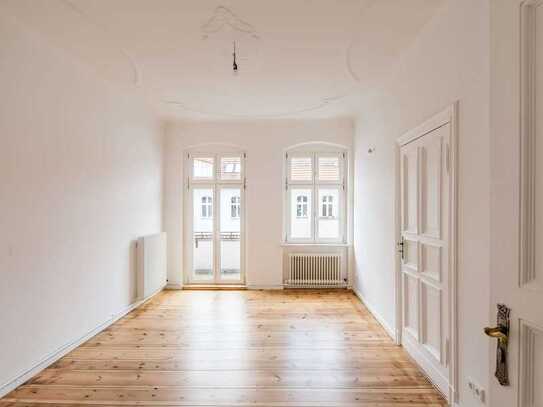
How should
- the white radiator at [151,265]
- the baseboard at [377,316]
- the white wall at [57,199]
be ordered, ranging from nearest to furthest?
1. the white wall at [57,199]
2. the baseboard at [377,316]
3. the white radiator at [151,265]

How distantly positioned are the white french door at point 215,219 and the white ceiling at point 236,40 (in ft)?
5.63

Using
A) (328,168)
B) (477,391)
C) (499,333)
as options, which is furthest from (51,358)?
(328,168)

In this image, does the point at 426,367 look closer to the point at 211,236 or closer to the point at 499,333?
the point at 499,333

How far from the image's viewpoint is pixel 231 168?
6.04 m

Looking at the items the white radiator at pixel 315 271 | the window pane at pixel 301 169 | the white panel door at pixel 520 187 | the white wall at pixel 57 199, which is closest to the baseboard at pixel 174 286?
the white wall at pixel 57 199

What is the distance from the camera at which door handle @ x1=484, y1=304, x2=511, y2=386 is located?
0.97 m

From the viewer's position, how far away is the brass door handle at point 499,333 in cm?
97

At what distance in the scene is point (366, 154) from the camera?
496 centimetres

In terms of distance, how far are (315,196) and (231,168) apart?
1583mm

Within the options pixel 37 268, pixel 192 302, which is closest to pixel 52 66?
pixel 37 268

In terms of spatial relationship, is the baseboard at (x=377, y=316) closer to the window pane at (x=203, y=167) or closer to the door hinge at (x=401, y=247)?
the door hinge at (x=401, y=247)

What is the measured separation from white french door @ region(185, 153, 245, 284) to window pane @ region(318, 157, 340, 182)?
1.41 metres

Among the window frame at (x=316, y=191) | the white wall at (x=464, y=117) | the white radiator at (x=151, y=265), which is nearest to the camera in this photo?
the white wall at (x=464, y=117)

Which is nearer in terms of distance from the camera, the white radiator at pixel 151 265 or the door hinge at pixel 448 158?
the door hinge at pixel 448 158
